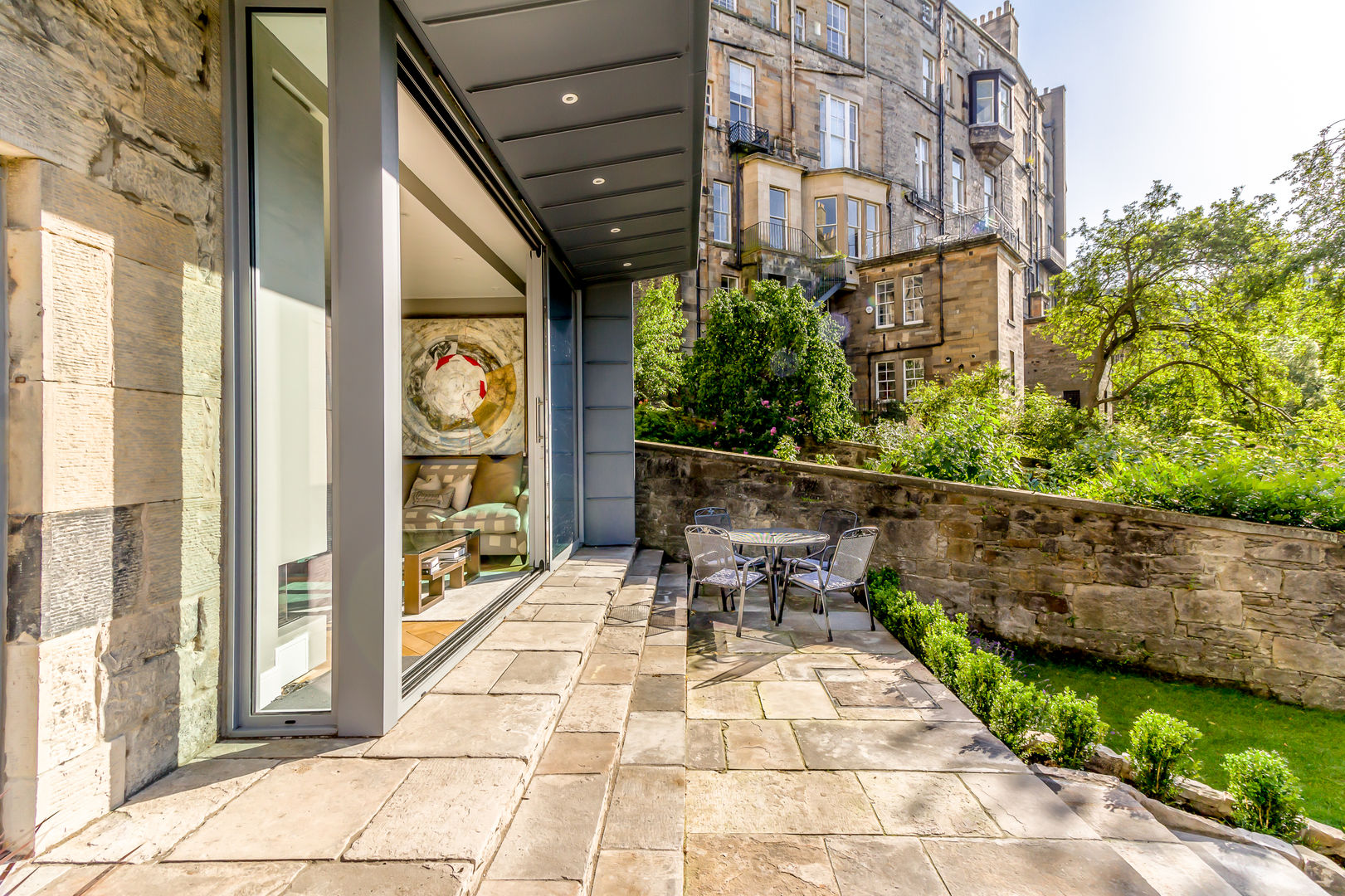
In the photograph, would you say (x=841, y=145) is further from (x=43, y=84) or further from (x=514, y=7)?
(x=43, y=84)

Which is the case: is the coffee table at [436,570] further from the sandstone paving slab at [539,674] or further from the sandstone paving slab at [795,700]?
the sandstone paving slab at [795,700]

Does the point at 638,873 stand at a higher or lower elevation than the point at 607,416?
lower

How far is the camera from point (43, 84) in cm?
143

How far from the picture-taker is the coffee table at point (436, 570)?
370 cm

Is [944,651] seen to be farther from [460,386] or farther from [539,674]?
[460,386]

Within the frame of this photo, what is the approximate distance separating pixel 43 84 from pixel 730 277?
1533cm

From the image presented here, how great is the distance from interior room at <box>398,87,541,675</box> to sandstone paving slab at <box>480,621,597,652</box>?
179mm

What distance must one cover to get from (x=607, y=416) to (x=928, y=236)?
59.3ft

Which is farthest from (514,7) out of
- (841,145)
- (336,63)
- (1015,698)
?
(841,145)

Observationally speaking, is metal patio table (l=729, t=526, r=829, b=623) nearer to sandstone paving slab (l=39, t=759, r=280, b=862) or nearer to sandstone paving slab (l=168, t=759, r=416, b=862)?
sandstone paving slab (l=168, t=759, r=416, b=862)

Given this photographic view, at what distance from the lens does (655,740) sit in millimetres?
2543

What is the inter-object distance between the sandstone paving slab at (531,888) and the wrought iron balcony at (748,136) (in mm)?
17483

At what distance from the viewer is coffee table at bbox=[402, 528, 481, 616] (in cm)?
370

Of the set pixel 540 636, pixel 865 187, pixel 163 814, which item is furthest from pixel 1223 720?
pixel 865 187
